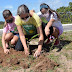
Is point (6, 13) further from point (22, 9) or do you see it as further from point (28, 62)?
point (28, 62)

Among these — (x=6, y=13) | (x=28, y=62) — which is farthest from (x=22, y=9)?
(x=28, y=62)

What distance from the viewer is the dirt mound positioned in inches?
84.3

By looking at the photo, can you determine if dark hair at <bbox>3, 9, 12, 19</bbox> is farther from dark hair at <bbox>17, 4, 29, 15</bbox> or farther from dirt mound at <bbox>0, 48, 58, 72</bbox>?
dirt mound at <bbox>0, 48, 58, 72</bbox>

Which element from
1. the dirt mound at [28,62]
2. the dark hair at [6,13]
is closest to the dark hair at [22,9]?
the dark hair at [6,13]

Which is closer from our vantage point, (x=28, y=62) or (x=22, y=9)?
(x=28, y=62)

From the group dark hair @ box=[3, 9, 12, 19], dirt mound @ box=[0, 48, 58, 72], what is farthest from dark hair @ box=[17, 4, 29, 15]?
dirt mound @ box=[0, 48, 58, 72]

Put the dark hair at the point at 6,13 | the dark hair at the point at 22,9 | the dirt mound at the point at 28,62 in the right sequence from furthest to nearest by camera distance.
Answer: the dark hair at the point at 6,13 → the dark hair at the point at 22,9 → the dirt mound at the point at 28,62

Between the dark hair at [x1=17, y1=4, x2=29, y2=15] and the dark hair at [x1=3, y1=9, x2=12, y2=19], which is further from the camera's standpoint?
the dark hair at [x1=3, y1=9, x2=12, y2=19]

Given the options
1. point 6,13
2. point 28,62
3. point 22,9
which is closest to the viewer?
point 28,62

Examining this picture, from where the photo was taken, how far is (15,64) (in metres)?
2.35

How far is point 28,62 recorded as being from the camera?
2.41 metres

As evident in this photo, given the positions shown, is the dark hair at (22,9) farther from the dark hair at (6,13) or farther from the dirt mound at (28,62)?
the dirt mound at (28,62)

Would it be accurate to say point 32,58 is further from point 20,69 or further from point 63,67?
point 63,67

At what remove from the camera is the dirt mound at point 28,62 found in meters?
2.14
